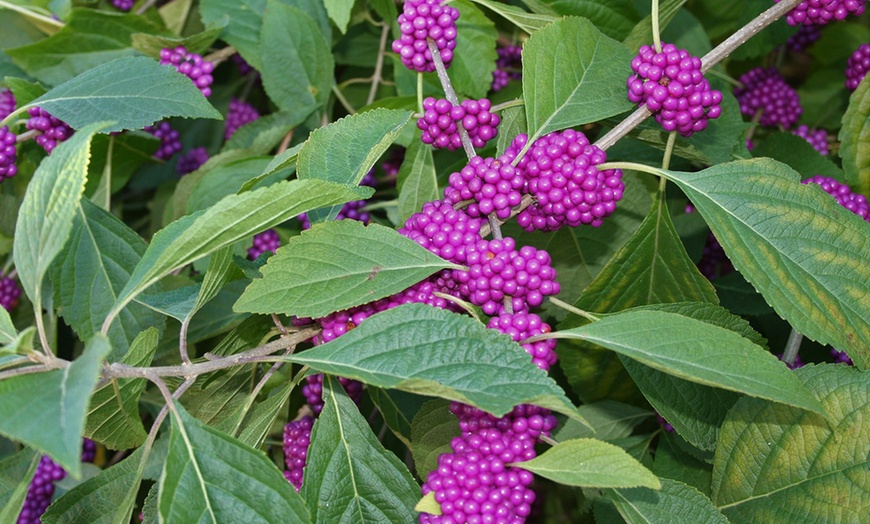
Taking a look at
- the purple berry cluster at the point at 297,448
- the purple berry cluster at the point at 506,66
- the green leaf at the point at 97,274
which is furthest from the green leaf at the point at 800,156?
the green leaf at the point at 97,274

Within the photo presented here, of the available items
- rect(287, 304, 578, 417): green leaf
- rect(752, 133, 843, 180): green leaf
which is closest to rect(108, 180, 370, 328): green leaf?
rect(287, 304, 578, 417): green leaf

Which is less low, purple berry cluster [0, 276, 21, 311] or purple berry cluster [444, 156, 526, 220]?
Result: purple berry cluster [444, 156, 526, 220]

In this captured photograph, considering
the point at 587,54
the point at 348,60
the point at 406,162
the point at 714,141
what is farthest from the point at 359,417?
the point at 348,60

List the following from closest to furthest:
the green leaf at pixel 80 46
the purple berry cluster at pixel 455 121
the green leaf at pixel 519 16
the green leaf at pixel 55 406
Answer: the green leaf at pixel 55 406
the purple berry cluster at pixel 455 121
the green leaf at pixel 519 16
the green leaf at pixel 80 46

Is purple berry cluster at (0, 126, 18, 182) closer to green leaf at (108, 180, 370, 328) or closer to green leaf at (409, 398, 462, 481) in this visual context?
green leaf at (108, 180, 370, 328)

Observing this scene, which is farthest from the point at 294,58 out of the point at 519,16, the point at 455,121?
the point at 455,121

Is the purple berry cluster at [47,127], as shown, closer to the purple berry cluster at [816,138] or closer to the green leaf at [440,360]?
the green leaf at [440,360]

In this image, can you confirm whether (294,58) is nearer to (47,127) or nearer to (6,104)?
(47,127)

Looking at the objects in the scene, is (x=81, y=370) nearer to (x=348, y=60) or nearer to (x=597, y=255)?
(x=597, y=255)
